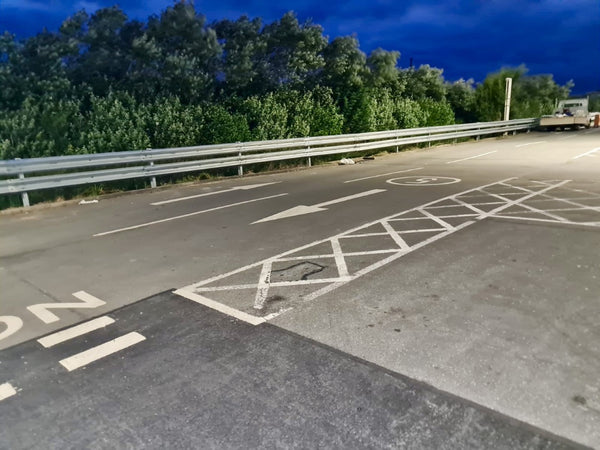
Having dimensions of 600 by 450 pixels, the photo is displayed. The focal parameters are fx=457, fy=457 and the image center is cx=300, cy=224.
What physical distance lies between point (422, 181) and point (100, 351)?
32.9 feet

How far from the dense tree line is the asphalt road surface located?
17.9ft

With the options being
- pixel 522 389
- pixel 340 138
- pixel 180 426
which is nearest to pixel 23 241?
pixel 180 426

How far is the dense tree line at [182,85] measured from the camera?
494 inches

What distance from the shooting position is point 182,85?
16047mm

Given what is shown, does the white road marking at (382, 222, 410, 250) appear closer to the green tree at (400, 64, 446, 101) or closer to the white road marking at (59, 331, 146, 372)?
the white road marking at (59, 331, 146, 372)

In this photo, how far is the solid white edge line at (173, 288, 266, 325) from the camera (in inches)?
160

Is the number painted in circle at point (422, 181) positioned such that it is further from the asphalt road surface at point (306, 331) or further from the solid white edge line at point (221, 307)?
the solid white edge line at point (221, 307)

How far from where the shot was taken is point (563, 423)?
263 cm

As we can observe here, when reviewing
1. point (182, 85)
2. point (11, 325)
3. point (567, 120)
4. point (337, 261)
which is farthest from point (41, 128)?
point (567, 120)

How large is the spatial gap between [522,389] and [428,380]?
0.59 meters

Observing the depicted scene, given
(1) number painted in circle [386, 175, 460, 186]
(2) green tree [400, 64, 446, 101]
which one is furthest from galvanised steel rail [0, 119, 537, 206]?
(2) green tree [400, 64, 446, 101]

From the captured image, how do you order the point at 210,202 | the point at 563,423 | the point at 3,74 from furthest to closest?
1. the point at 3,74
2. the point at 210,202
3. the point at 563,423

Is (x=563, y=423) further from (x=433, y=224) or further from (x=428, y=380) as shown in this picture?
(x=433, y=224)

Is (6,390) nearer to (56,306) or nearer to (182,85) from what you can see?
(56,306)
